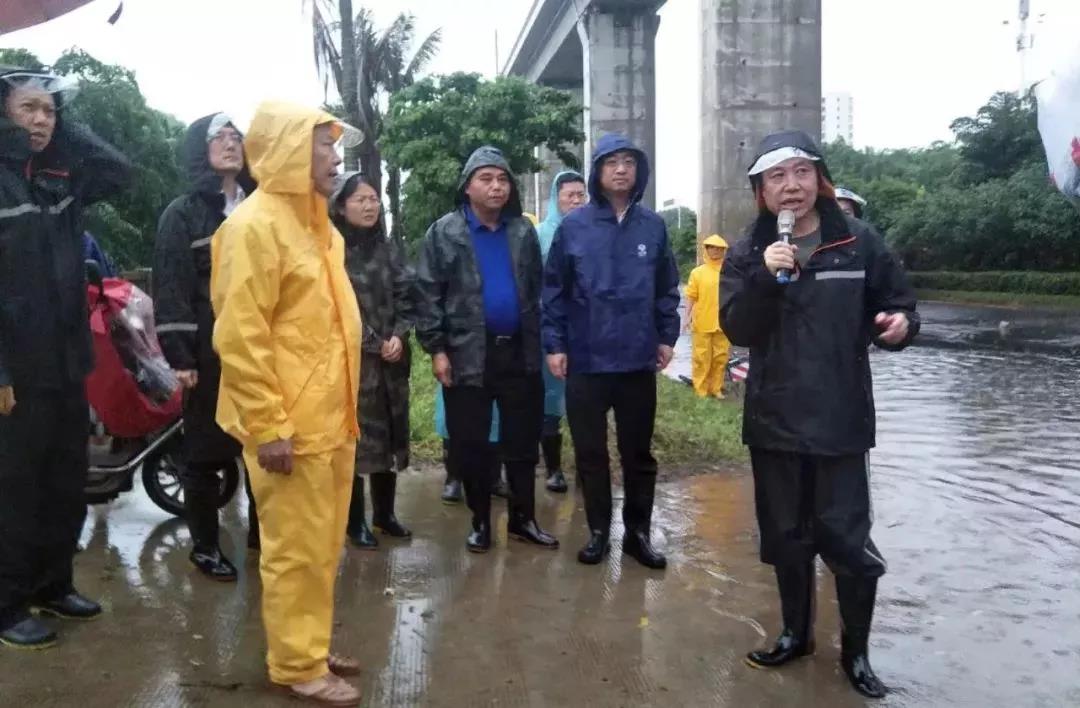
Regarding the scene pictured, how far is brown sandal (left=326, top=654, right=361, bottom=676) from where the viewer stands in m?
3.52

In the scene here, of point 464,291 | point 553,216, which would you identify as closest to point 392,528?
point 464,291

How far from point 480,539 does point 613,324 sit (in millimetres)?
1224

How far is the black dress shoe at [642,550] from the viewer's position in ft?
15.5

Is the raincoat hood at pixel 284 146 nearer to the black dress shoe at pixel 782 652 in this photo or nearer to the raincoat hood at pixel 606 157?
the raincoat hood at pixel 606 157

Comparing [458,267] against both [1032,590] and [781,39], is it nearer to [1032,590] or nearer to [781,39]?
[1032,590]

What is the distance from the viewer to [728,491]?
6.27 m

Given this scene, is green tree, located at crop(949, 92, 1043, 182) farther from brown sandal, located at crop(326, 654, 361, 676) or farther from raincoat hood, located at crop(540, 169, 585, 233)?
brown sandal, located at crop(326, 654, 361, 676)

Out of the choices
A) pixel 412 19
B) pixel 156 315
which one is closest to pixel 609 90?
pixel 412 19

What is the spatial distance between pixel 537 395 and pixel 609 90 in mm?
17841

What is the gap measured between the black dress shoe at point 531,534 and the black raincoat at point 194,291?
139cm

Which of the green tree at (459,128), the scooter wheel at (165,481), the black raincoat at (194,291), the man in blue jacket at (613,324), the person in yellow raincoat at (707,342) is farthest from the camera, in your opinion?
the green tree at (459,128)

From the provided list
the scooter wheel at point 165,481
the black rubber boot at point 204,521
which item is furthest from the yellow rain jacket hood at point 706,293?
the black rubber boot at point 204,521

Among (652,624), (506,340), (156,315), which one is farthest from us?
(506,340)

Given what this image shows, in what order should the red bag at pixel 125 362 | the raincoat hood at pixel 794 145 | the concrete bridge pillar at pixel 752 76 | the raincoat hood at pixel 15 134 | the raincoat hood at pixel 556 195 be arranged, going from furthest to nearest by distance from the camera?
the concrete bridge pillar at pixel 752 76
the raincoat hood at pixel 556 195
the red bag at pixel 125 362
the raincoat hood at pixel 15 134
the raincoat hood at pixel 794 145
